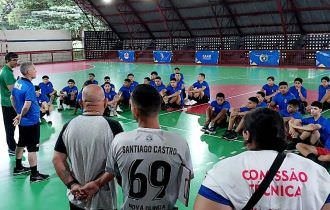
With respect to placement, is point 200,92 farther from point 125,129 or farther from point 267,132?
point 267,132

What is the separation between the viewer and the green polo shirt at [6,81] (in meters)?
6.81

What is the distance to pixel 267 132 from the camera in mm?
1812

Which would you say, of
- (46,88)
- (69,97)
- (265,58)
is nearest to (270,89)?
(69,97)

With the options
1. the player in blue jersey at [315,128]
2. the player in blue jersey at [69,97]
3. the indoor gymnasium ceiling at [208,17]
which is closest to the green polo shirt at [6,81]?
the player in blue jersey at [69,97]

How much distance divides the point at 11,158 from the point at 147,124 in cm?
580

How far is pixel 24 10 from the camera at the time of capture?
40.3 m

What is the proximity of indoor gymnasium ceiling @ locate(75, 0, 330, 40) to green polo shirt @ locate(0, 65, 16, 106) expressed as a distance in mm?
21191

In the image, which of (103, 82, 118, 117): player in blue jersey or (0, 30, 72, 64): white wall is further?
(0, 30, 72, 64): white wall

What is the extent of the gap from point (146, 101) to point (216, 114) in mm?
7060

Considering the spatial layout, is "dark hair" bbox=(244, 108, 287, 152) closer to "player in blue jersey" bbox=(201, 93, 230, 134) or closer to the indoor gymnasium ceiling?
"player in blue jersey" bbox=(201, 93, 230, 134)

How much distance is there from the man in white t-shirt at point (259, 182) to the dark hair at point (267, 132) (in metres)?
0.03

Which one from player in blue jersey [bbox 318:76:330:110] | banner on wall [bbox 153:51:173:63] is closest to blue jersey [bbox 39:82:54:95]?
player in blue jersey [bbox 318:76:330:110]

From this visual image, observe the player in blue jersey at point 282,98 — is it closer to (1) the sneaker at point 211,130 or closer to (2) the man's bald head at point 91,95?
(1) the sneaker at point 211,130

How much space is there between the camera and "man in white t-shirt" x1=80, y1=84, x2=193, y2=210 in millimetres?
2482
